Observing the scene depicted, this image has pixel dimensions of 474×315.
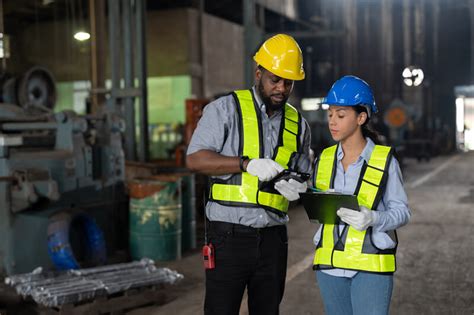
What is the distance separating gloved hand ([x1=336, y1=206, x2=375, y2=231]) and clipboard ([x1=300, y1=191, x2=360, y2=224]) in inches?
0.8

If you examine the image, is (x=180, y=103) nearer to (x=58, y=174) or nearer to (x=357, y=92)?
(x=58, y=174)

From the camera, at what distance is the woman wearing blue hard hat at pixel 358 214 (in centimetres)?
283

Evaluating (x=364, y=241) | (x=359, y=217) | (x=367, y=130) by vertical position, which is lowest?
(x=364, y=241)

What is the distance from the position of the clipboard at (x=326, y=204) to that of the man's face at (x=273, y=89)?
571 mm

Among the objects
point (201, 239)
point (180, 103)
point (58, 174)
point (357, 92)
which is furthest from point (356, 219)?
point (180, 103)

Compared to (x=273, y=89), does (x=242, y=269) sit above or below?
below

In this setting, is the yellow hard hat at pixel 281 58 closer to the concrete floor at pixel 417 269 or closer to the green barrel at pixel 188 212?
the concrete floor at pixel 417 269

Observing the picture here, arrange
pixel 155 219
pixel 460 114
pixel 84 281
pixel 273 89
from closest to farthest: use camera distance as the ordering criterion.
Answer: pixel 273 89 < pixel 84 281 < pixel 155 219 < pixel 460 114

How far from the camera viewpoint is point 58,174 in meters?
6.70

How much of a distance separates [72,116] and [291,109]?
4055 mm

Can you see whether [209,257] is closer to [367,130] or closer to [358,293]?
[358,293]

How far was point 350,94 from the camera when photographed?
9.75 ft

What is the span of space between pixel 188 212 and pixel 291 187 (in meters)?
5.26

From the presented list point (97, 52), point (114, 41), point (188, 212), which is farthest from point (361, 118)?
point (97, 52)
